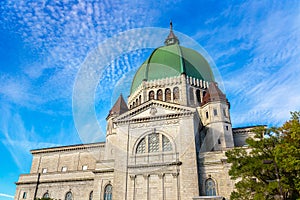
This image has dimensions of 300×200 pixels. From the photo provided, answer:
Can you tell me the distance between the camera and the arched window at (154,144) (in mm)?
33625

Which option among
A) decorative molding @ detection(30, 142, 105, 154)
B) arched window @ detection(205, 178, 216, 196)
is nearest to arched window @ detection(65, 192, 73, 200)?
decorative molding @ detection(30, 142, 105, 154)

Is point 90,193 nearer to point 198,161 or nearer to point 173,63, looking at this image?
point 198,161

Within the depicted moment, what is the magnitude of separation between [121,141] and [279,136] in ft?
64.8

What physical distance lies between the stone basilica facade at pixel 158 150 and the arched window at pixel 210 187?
0.37 feet

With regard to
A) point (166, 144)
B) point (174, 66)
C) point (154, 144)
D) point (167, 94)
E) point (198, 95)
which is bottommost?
point (166, 144)

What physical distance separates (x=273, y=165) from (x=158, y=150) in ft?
49.2

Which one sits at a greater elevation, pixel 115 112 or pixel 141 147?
pixel 115 112

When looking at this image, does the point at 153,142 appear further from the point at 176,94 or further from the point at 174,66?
the point at 174,66

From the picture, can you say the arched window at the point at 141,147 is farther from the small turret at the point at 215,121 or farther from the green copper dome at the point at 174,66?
the green copper dome at the point at 174,66

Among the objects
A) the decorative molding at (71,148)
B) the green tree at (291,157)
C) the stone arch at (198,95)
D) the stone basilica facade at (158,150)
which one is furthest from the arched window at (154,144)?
the green tree at (291,157)

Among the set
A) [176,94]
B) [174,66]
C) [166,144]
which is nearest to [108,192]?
[166,144]

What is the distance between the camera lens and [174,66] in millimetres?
46562

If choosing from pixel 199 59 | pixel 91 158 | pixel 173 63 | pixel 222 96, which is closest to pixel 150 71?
pixel 173 63

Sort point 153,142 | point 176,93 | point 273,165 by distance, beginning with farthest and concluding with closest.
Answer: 1. point 176,93
2. point 153,142
3. point 273,165
